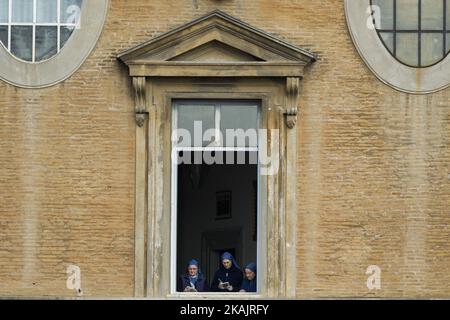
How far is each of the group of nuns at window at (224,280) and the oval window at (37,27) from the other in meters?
3.97

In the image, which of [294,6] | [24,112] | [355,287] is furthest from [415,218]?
[24,112]

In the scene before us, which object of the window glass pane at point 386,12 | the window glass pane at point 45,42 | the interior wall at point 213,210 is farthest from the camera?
the interior wall at point 213,210

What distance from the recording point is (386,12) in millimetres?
31766

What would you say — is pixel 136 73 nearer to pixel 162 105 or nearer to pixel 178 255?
pixel 162 105

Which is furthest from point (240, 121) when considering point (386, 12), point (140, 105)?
point (386, 12)

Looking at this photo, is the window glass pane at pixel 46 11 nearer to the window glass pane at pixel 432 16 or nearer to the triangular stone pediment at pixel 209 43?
the triangular stone pediment at pixel 209 43

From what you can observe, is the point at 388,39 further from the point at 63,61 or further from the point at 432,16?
the point at 63,61

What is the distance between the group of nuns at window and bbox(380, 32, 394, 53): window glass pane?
393 centimetres

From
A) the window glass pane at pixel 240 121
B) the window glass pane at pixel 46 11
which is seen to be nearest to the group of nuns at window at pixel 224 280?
the window glass pane at pixel 240 121

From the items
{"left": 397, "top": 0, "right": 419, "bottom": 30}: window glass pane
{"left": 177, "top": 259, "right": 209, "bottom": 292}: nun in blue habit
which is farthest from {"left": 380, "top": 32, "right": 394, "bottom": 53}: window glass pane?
{"left": 177, "top": 259, "right": 209, "bottom": 292}: nun in blue habit

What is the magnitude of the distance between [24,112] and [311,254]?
4.87 metres

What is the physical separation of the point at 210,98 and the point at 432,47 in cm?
350

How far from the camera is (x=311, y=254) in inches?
1232

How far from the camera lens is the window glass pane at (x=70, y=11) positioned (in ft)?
104
